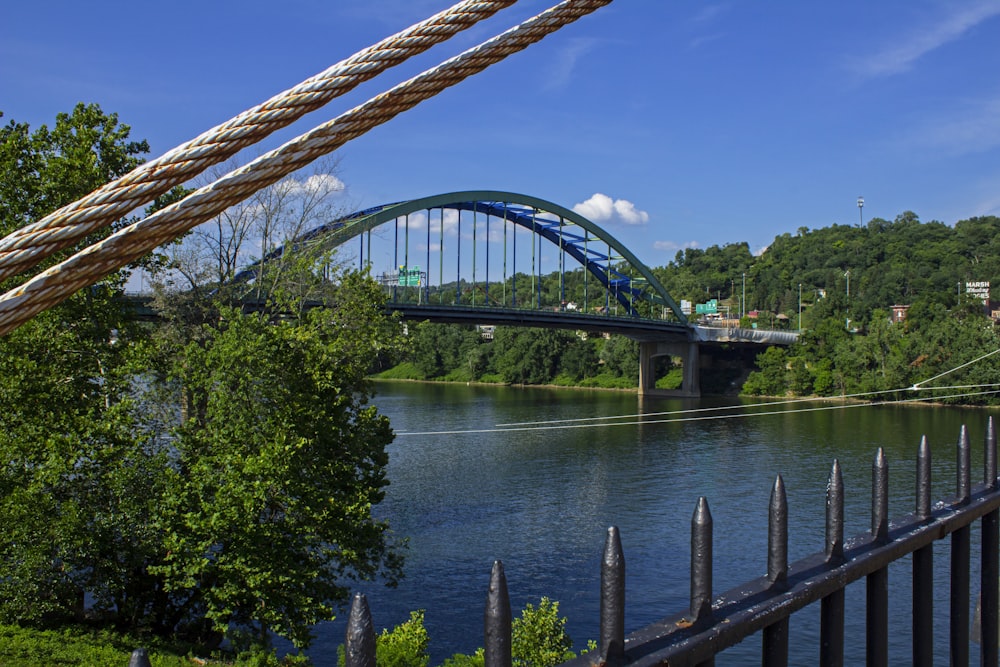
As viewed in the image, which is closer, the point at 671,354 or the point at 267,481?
the point at 267,481

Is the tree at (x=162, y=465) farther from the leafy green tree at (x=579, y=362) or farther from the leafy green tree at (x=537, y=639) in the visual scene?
the leafy green tree at (x=579, y=362)

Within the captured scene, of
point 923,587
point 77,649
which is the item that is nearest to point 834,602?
point 923,587

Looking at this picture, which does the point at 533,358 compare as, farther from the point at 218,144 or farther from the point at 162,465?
the point at 218,144

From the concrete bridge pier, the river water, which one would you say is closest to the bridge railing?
the river water

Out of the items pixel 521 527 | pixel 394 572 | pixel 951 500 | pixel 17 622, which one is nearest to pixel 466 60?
pixel 951 500

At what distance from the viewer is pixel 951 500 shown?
7.43ft

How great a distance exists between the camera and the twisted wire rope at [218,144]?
784 millimetres

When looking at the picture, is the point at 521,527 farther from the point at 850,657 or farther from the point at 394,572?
the point at 850,657

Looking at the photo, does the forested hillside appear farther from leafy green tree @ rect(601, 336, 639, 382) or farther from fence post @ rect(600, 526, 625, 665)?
fence post @ rect(600, 526, 625, 665)

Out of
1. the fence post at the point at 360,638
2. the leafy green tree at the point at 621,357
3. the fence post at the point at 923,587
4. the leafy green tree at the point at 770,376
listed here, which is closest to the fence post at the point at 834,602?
the fence post at the point at 923,587

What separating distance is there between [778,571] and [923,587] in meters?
0.68

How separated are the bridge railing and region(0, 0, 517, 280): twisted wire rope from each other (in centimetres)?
51

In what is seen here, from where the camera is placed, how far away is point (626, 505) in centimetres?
2005

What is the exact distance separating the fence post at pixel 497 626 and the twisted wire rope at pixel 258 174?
59cm
